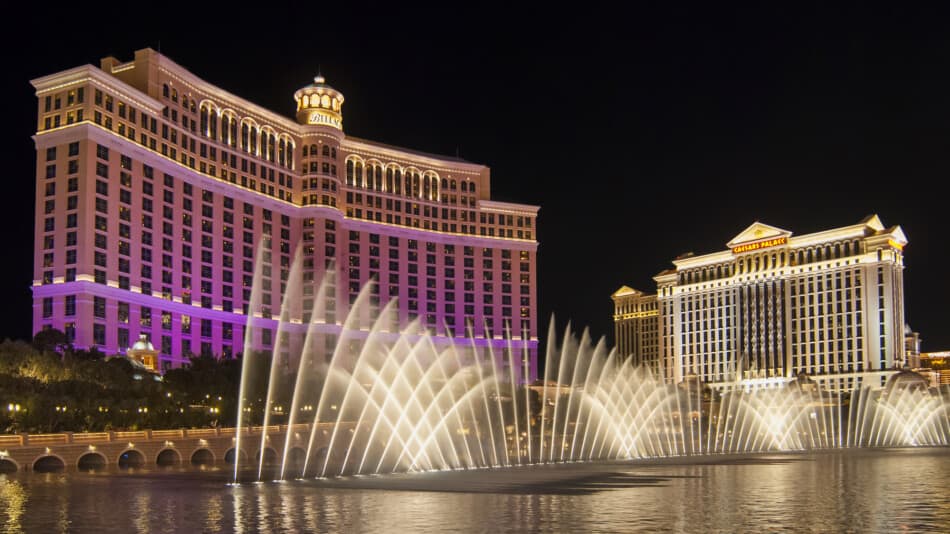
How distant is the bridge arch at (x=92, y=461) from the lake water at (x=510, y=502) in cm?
1328

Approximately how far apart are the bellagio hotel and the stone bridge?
2113 centimetres

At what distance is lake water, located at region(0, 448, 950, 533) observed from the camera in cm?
2889

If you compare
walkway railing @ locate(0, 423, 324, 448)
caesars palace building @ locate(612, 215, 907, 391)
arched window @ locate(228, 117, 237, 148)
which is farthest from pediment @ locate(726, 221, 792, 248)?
walkway railing @ locate(0, 423, 324, 448)

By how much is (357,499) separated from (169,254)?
289 ft

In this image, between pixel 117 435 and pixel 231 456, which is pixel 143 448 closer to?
pixel 117 435

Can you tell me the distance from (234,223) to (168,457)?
191ft

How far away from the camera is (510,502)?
34875mm

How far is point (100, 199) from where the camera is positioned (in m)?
107

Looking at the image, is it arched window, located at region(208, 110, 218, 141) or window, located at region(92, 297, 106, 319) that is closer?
window, located at region(92, 297, 106, 319)

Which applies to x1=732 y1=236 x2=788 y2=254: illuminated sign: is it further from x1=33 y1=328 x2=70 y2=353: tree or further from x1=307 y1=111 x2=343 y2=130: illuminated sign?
x1=33 y1=328 x2=70 y2=353: tree

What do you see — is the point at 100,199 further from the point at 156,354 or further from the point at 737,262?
the point at 737,262

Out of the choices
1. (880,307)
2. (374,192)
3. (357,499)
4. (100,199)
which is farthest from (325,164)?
(357,499)

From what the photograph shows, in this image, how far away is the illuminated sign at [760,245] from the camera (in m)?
174

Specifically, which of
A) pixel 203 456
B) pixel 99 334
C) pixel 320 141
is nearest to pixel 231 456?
pixel 203 456
